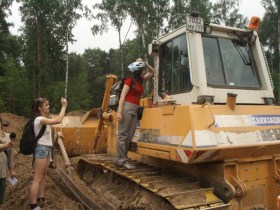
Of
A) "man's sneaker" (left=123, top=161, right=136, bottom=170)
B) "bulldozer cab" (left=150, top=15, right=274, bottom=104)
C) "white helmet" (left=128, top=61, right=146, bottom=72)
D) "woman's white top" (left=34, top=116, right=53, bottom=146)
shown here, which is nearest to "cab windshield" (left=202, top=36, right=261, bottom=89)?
"bulldozer cab" (left=150, top=15, right=274, bottom=104)

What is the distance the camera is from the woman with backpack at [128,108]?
4681 millimetres

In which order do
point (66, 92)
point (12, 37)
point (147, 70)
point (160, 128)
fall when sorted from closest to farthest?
point (160, 128), point (147, 70), point (66, 92), point (12, 37)

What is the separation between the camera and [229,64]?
4535 mm

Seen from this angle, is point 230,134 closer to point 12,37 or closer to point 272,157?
point 272,157

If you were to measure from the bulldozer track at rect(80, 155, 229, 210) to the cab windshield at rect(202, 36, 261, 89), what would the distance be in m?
1.25

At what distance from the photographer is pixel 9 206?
537cm

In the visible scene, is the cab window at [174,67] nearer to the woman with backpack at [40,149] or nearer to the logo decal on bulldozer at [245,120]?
the logo decal on bulldozer at [245,120]

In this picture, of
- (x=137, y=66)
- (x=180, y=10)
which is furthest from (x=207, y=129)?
(x=180, y=10)

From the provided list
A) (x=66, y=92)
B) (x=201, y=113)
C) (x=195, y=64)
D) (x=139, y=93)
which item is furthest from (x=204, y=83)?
(x=66, y=92)

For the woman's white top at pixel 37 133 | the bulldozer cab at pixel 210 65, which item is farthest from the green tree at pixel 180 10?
the woman's white top at pixel 37 133

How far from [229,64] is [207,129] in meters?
1.33

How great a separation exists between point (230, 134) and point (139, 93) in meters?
1.57

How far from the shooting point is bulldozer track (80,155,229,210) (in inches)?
135

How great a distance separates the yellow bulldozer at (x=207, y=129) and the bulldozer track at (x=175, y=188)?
0.01 meters
